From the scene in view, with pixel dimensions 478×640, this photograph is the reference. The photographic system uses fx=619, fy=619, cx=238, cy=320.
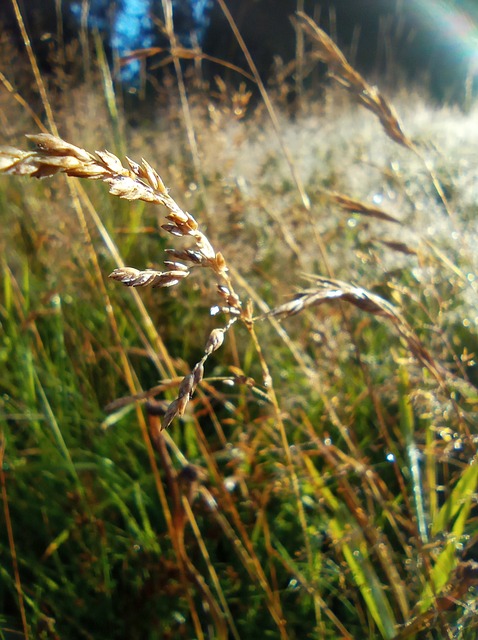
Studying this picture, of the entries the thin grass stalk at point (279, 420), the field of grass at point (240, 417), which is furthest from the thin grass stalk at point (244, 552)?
the thin grass stalk at point (279, 420)

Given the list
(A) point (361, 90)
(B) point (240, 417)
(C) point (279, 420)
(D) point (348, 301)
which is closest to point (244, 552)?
(B) point (240, 417)

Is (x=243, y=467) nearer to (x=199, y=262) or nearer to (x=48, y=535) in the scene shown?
(x=48, y=535)

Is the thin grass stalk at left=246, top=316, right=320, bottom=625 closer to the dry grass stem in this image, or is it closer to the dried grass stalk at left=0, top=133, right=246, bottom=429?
the dried grass stalk at left=0, top=133, right=246, bottom=429

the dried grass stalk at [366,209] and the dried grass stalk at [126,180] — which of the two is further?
the dried grass stalk at [366,209]

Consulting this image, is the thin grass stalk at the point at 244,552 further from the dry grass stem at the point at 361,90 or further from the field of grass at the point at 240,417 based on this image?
the dry grass stem at the point at 361,90

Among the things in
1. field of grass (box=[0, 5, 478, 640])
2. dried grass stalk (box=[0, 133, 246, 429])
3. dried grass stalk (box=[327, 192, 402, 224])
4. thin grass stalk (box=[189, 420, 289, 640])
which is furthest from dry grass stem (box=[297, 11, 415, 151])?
thin grass stalk (box=[189, 420, 289, 640])

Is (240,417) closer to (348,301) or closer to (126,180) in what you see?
(348,301)

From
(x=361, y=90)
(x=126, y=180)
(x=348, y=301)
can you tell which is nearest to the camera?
(x=126, y=180)

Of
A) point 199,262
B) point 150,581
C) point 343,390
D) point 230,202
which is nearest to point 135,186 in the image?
point 199,262
